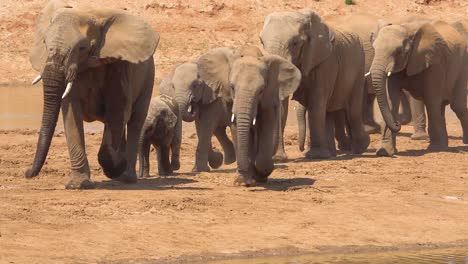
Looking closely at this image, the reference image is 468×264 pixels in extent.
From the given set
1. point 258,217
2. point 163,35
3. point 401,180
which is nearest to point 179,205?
point 258,217

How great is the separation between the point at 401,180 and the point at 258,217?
306cm

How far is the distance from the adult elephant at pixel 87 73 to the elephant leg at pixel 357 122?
4.78m

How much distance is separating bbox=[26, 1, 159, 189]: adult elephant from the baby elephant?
4.67ft

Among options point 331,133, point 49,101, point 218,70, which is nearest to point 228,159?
point 331,133

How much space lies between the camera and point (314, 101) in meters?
17.7

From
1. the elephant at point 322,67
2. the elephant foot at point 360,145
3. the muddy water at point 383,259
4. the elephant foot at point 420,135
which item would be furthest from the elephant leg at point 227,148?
the muddy water at point 383,259

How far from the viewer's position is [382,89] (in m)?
18.2

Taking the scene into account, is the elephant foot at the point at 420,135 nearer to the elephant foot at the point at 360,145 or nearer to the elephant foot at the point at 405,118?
the elephant foot at the point at 405,118

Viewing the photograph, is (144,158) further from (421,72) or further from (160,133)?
(421,72)

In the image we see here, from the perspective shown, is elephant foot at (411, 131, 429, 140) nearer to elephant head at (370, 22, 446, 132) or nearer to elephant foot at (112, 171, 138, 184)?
elephant head at (370, 22, 446, 132)

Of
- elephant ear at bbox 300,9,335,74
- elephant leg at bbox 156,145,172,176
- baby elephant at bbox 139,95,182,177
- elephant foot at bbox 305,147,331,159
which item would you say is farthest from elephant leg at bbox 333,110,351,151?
elephant leg at bbox 156,145,172,176

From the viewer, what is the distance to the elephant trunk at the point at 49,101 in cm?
1318

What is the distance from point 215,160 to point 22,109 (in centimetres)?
949

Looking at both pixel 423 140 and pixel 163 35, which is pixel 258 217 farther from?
pixel 163 35
